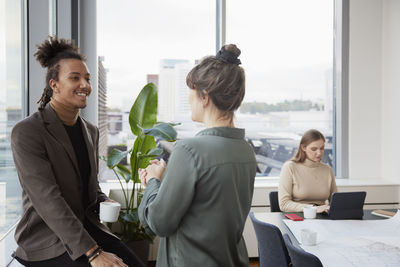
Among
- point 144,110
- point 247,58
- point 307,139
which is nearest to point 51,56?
point 144,110

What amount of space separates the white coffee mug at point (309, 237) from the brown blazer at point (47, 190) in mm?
1052

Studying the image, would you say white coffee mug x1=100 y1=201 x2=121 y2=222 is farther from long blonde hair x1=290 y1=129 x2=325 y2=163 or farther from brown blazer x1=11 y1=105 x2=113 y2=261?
long blonde hair x1=290 y1=129 x2=325 y2=163

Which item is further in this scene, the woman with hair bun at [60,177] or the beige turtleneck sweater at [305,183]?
the beige turtleneck sweater at [305,183]

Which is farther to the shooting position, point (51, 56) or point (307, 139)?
point (307, 139)

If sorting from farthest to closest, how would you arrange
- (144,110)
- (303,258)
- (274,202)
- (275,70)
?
(275,70)
(144,110)
(274,202)
(303,258)

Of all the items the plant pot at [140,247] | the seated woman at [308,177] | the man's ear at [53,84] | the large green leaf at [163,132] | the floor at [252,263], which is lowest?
the floor at [252,263]

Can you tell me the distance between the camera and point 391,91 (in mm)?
4125

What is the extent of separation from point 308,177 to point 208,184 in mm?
2020

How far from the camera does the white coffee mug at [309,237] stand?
196 cm

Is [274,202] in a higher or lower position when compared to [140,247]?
higher

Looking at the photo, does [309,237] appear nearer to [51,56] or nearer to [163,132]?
[163,132]

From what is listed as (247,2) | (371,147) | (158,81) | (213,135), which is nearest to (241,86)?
(213,135)

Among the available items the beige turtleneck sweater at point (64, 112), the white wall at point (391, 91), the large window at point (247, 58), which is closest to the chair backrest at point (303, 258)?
the beige turtleneck sweater at point (64, 112)

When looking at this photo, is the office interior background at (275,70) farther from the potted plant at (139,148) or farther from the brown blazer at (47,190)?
the brown blazer at (47,190)
